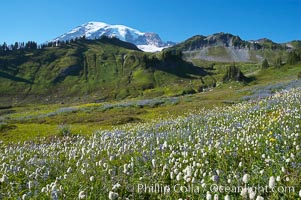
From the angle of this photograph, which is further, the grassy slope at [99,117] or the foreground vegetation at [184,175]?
the grassy slope at [99,117]

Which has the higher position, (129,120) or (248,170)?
(248,170)

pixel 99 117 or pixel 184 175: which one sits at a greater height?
pixel 184 175

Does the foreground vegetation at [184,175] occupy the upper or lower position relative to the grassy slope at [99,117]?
upper

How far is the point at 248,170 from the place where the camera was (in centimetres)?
748

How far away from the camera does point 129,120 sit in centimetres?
3444

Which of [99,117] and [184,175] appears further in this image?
[99,117]

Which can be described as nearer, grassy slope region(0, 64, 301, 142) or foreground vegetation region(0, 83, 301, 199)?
foreground vegetation region(0, 83, 301, 199)

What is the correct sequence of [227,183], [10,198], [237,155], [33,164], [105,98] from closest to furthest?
1. [227,183]
2. [10,198]
3. [237,155]
4. [33,164]
5. [105,98]

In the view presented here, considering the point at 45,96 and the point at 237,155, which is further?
the point at 45,96

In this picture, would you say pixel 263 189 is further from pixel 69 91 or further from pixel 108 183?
pixel 69 91

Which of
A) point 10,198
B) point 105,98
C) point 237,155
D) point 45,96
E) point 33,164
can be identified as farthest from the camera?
point 45,96

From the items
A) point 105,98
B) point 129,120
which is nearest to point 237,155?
point 129,120

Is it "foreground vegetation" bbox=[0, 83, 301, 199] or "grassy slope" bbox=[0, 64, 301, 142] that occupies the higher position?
"foreground vegetation" bbox=[0, 83, 301, 199]

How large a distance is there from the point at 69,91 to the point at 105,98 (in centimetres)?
4209
